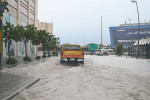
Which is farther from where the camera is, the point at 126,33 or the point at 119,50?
the point at 126,33

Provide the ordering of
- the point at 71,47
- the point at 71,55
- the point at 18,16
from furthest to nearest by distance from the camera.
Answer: the point at 18,16 < the point at 71,47 < the point at 71,55

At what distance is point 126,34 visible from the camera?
331ft

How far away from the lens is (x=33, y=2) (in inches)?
1879

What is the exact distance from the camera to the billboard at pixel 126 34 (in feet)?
322

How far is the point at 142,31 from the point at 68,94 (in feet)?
329

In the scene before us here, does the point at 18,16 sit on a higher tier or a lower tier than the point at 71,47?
higher

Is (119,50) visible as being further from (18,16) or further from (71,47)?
(71,47)

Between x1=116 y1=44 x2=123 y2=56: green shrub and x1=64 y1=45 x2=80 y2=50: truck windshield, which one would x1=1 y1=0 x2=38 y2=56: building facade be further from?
x1=116 y1=44 x2=123 y2=56: green shrub

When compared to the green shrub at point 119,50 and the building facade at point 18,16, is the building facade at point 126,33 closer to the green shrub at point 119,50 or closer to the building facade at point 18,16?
the green shrub at point 119,50

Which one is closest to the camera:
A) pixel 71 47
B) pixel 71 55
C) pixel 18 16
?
pixel 71 55

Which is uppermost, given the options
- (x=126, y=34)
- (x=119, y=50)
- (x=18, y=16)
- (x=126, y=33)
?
(x=126, y=33)

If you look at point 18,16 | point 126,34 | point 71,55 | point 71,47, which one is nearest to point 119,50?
point 18,16

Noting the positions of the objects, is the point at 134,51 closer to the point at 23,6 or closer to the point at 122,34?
the point at 23,6

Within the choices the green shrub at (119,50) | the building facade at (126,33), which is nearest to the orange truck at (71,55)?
the green shrub at (119,50)
